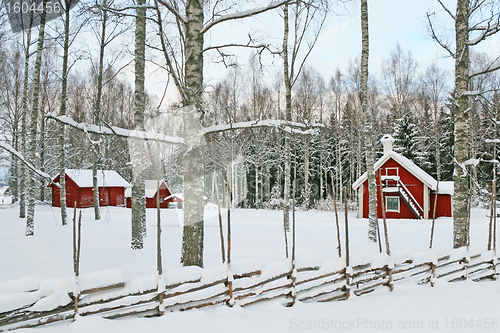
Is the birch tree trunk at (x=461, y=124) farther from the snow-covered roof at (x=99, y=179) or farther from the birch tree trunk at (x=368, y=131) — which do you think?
the snow-covered roof at (x=99, y=179)

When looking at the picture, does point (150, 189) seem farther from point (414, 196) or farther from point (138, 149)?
point (138, 149)

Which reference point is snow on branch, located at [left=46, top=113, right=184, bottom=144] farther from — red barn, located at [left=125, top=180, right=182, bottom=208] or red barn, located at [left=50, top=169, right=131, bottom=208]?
red barn, located at [left=125, top=180, right=182, bottom=208]

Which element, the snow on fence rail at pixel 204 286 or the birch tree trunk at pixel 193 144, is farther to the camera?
the birch tree trunk at pixel 193 144

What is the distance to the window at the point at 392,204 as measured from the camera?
707 inches

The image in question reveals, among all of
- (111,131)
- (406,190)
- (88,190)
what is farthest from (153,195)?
(111,131)

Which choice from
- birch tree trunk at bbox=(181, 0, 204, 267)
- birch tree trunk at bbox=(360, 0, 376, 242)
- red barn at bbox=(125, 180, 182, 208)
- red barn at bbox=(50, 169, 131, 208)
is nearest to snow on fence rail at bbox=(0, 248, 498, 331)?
birch tree trunk at bbox=(181, 0, 204, 267)

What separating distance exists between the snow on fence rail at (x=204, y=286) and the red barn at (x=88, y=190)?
21766 mm

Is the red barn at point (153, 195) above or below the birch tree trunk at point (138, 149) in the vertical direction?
below

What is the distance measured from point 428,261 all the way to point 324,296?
6.47 ft

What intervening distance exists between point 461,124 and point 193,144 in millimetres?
5273

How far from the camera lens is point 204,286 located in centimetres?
347

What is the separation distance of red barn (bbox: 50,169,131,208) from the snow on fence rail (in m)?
21.8

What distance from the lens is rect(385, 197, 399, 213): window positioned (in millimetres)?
17969

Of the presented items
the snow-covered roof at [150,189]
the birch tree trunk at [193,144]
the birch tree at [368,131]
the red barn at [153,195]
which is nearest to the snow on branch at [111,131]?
the birch tree trunk at [193,144]
